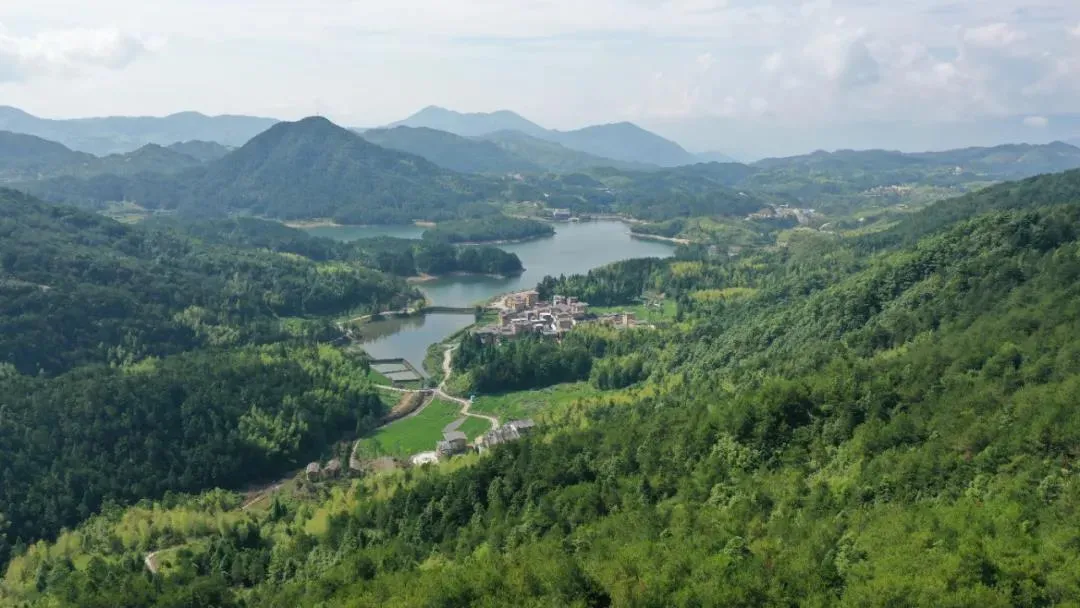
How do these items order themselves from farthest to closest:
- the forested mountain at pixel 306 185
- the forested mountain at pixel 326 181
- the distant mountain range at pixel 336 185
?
the forested mountain at pixel 326 181 → the distant mountain range at pixel 336 185 → the forested mountain at pixel 306 185

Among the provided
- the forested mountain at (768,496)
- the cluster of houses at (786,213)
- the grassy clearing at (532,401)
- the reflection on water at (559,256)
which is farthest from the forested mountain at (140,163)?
the forested mountain at (768,496)

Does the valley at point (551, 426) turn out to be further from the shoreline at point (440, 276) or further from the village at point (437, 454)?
the shoreline at point (440, 276)

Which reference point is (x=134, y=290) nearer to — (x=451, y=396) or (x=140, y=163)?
(x=451, y=396)

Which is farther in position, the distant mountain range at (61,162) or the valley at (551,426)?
the distant mountain range at (61,162)

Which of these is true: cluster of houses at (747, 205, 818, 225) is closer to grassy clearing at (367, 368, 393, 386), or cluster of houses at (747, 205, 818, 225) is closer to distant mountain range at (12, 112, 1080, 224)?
distant mountain range at (12, 112, 1080, 224)

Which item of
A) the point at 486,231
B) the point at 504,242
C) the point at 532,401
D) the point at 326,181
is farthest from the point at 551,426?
the point at 326,181

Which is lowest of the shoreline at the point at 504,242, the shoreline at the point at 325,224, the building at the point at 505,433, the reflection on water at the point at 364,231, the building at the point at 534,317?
the building at the point at 505,433
